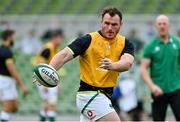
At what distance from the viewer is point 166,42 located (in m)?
11.2

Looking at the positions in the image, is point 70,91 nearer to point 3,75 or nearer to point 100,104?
point 3,75

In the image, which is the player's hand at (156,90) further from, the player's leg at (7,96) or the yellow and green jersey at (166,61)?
the player's leg at (7,96)

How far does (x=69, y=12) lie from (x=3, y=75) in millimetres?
13060

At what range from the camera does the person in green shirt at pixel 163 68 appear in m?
11.1

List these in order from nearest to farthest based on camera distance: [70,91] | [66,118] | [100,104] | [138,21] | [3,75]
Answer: [100,104] < [3,75] < [66,118] < [70,91] < [138,21]

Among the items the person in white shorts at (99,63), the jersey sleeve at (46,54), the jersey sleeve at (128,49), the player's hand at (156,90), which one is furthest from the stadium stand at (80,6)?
the person in white shorts at (99,63)

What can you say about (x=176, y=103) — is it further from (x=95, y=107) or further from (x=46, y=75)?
(x=46, y=75)

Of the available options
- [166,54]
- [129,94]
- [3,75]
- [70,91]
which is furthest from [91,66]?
[70,91]

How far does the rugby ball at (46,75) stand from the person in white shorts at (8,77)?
5.78 metres

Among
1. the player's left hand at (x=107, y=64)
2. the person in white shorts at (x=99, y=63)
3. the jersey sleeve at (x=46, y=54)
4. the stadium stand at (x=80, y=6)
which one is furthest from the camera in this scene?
the stadium stand at (x=80, y=6)

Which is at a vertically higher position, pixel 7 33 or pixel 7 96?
pixel 7 33

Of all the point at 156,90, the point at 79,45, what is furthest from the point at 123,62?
the point at 156,90

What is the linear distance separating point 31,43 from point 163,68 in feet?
40.2

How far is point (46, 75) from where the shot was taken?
8.02m
